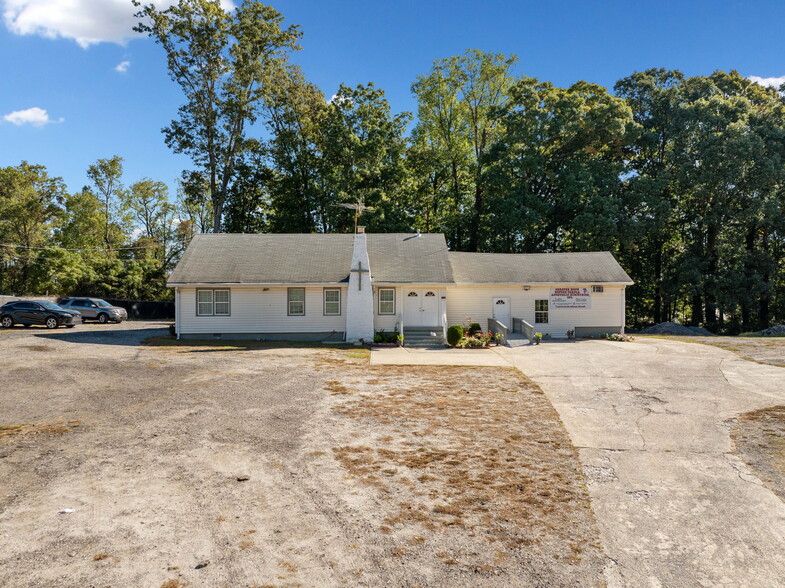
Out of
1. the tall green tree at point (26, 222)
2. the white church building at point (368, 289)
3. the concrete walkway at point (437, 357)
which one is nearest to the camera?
the concrete walkway at point (437, 357)

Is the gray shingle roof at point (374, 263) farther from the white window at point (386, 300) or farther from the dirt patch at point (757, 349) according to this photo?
the dirt patch at point (757, 349)

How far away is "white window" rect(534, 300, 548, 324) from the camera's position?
26.2 m

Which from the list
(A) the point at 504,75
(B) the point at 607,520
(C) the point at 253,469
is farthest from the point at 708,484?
(A) the point at 504,75

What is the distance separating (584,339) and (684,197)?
778 inches

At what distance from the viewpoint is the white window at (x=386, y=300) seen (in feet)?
79.0

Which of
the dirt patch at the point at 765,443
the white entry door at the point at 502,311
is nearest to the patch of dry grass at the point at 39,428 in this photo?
the dirt patch at the point at 765,443

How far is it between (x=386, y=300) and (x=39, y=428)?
54.5 feet

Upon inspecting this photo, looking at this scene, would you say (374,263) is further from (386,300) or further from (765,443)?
(765,443)

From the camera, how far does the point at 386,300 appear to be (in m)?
24.1

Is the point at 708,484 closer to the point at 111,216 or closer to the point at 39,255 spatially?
the point at 39,255

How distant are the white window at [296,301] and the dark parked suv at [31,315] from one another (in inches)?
531

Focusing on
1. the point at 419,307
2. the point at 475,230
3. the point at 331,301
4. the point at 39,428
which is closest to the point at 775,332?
the point at 475,230

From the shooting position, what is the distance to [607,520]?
5676 mm

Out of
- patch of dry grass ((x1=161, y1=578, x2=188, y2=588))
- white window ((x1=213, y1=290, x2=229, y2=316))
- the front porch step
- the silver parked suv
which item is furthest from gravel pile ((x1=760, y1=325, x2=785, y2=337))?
the silver parked suv
